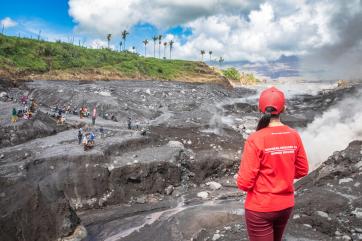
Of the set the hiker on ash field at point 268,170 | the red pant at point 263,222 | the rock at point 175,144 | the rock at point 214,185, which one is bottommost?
the rock at point 214,185

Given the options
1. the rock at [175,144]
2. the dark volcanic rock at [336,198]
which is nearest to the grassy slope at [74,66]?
the rock at [175,144]

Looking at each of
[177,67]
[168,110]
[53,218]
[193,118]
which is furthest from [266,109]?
[177,67]

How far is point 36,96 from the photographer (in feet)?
160

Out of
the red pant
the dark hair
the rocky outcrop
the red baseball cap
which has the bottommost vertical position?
the rocky outcrop

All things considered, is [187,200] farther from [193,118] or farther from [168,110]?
[168,110]

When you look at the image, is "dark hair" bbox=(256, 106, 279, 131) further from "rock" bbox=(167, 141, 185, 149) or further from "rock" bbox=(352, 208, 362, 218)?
"rock" bbox=(167, 141, 185, 149)

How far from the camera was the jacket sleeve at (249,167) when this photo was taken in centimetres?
432

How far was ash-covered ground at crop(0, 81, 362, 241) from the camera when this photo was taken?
42.2 feet

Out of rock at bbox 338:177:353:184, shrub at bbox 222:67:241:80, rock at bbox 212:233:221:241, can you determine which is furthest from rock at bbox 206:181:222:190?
shrub at bbox 222:67:241:80

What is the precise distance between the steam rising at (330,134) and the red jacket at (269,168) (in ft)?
69.2

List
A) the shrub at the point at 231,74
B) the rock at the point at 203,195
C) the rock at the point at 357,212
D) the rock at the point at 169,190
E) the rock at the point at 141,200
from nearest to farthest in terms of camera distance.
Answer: the rock at the point at 357,212
the rock at the point at 141,200
the rock at the point at 203,195
the rock at the point at 169,190
the shrub at the point at 231,74

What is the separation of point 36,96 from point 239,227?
4275cm

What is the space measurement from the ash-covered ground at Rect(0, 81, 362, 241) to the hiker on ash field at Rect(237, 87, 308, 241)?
569 centimetres

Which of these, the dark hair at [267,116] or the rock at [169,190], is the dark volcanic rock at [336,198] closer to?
the dark hair at [267,116]
